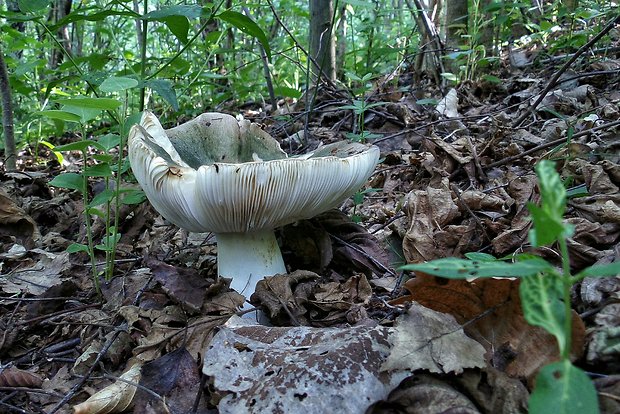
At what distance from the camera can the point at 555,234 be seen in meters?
0.91

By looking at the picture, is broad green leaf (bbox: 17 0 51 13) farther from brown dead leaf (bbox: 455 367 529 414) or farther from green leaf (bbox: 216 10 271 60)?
brown dead leaf (bbox: 455 367 529 414)

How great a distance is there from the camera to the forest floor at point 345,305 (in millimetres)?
1439

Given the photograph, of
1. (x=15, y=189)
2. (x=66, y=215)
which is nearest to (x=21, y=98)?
(x=15, y=189)

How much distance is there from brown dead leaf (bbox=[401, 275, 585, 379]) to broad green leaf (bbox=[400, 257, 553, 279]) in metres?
0.46

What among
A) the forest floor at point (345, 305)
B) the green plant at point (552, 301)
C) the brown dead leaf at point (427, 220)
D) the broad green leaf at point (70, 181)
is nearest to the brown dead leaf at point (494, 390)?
the forest floor at point (345, 305)

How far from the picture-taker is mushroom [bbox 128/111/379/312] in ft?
6.93

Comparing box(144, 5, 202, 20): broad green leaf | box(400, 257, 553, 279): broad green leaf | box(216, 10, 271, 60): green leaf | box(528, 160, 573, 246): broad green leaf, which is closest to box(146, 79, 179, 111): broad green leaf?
box(144, 5, 202, 20): broad green leaf

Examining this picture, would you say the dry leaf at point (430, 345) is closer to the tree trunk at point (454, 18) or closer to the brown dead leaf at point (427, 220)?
the brown dead leaf at point (427, 220)

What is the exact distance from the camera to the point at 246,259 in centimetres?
254

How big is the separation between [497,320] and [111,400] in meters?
1.26

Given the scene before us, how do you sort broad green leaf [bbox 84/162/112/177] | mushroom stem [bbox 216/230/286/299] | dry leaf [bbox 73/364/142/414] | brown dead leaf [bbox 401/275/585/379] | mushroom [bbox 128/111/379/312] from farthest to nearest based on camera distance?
1. mushroom stem [bbox 216/230/286/299]
2. broad green leaf [bbox 84/162/112/177]
3. mushroom [bbox 128/111/379/312]
4. dry leaf [bbox 73/364/142/414]
5. brown dead leaf [bbox 401/275/585/379]

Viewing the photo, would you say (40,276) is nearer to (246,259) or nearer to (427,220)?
(246,259)

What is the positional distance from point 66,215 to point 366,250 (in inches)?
102

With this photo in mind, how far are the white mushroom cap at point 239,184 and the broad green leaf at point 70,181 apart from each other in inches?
12.7
